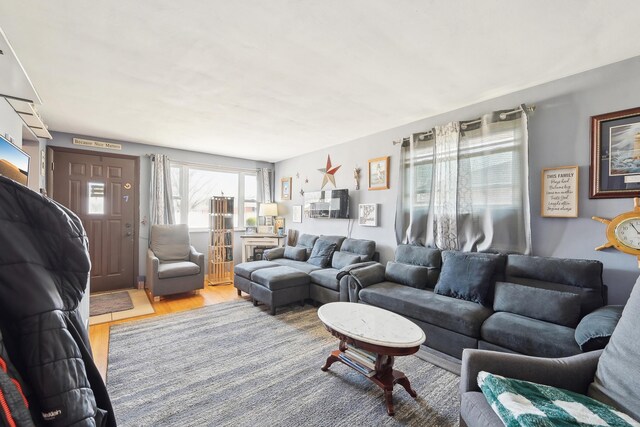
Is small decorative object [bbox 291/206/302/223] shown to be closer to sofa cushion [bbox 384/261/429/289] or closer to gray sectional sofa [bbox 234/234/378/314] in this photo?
gray sectional sofa [bbox 234/234/378/314]

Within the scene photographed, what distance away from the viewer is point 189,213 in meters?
5.26

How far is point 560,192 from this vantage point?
240 cm

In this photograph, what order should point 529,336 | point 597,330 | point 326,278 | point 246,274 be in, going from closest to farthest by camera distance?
point 597,330
point 529,336
point 326,278
point 246,274

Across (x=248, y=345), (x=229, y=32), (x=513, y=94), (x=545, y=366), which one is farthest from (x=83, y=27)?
(x=513, y=94)

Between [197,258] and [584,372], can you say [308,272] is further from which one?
[584,372]

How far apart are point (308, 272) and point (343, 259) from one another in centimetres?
52

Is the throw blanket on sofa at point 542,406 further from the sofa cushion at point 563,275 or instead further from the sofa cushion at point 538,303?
the sofa cushion at point 563,275

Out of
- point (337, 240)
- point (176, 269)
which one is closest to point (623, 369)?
point (337, 240)

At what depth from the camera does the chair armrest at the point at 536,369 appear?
1.30 meters

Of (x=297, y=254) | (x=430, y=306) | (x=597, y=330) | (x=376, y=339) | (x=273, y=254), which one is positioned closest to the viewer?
(x=597, y=330)

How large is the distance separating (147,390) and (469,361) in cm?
214

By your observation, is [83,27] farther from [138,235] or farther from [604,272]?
[604,272]

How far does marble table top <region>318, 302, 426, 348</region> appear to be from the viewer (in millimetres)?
1767

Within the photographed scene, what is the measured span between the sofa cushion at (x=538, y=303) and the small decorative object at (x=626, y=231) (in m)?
0.52
